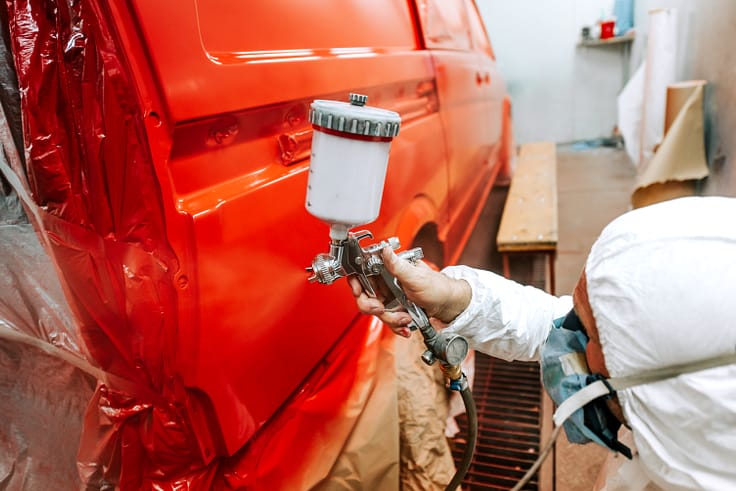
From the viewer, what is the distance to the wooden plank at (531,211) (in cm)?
272

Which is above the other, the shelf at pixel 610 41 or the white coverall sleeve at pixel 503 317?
the shelf at pixel 610 41

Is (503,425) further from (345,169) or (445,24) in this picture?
(445,24)

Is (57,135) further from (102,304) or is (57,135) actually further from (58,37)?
(102,304)

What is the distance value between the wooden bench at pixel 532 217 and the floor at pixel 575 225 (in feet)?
Answer: 1.38

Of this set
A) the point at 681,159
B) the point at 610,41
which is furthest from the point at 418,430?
the point at 610,41

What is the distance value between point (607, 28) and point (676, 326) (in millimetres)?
7496

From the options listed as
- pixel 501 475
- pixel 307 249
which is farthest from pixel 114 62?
pixel 501 475

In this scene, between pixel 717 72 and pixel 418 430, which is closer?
pixel 418 430

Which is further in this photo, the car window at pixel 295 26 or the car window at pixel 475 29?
the car window at pixel 475 29

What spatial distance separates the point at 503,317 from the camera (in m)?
1.24

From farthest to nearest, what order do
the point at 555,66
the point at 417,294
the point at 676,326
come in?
the point at 555,66 → the point at 417,294 → the point at 676,326

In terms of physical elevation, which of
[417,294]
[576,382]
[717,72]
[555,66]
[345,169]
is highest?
[345,169]

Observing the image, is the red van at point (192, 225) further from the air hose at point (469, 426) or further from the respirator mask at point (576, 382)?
the respirator mask at point (576, 382)

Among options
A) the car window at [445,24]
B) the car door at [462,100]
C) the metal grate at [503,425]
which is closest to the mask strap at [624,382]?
the metal grate at [503,425]
